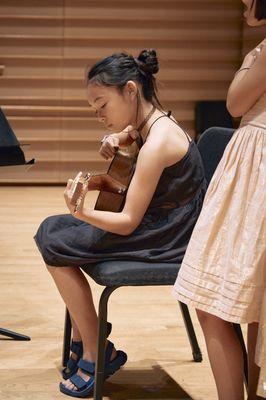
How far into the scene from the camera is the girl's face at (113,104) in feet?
8.44

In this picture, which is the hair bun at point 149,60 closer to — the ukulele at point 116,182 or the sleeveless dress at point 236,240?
the ukulele at point 116,182

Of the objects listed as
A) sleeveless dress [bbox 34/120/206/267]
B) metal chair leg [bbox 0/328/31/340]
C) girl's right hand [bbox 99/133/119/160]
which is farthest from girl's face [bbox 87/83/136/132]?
metal chair leg [bbox 0/328/31/340]

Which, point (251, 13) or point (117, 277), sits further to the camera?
point (117, 277)

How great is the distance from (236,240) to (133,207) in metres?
0.53

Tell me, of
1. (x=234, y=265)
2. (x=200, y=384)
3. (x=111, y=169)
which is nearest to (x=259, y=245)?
(x=234, y=265)

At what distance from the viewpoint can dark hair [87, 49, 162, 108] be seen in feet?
8.43

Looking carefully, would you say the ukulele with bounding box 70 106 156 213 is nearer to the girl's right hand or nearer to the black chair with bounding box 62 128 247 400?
the girl's right hand

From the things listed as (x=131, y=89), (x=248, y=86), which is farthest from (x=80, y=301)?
(x=248, y=86)

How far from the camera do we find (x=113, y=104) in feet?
8.46

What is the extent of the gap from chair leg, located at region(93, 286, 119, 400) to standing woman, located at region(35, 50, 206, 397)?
15 cm

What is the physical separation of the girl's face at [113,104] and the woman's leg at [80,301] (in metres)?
0.53

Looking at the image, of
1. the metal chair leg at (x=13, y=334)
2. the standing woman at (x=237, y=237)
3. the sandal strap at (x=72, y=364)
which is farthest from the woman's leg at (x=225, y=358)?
the metal chair leg at (x=13, y=334)

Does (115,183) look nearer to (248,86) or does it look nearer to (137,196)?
(137,196)

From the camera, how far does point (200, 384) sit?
2.84 metres
